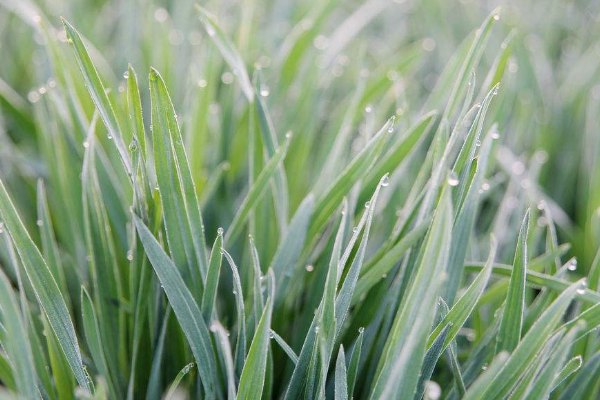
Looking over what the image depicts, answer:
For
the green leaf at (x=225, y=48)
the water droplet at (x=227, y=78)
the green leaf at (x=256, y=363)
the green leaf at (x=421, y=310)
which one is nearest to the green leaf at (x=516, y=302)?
the green leaf at (x=421, y=310)

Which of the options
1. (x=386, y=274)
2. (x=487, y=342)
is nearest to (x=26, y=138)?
(x=386, y=274)

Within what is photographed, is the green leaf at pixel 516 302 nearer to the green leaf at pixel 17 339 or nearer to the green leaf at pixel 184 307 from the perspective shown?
the green leaf at pixel 184 307

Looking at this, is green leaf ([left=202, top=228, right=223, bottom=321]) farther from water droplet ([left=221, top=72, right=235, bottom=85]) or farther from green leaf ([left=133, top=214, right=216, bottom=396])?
water droplet ([left=221, top=72, right=235, bottom=85])

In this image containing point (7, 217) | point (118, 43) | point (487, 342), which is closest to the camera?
point (7, 217)

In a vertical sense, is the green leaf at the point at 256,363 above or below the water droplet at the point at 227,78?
below

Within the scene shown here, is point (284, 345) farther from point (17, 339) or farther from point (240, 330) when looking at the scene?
point (17, 339)

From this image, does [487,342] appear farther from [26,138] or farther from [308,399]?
[26,138]

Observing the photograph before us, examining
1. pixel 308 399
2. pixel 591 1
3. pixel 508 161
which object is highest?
pixel 591 1

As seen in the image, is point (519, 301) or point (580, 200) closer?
point (519, 301)
